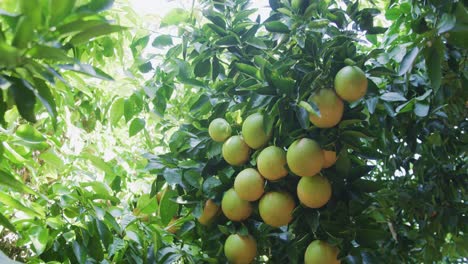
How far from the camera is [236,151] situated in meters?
1.25

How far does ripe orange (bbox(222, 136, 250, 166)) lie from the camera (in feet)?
4.09

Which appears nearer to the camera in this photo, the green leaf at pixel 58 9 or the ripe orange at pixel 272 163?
the green leaf at pixel 58 9

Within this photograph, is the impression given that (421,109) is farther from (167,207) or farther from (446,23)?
(167,207)

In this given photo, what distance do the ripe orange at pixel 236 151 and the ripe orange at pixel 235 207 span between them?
9 cm

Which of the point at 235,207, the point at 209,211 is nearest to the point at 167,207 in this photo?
the point at 209,211

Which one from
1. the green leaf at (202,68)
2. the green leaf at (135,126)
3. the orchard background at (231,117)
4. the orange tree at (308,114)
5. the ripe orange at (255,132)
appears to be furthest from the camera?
the green leaf at (135,126)

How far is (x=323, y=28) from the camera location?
3.80 ft

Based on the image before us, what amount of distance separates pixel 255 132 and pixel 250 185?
0.44 ft

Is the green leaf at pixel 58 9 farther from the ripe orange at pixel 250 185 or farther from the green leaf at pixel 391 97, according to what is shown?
the green leaf at pixel 391 97

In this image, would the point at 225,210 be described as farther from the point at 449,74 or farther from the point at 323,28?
the point at 449,74

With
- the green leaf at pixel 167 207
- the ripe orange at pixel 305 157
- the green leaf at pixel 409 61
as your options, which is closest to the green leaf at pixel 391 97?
the green leaf at pixel 409 61

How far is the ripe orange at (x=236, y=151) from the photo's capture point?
125cm

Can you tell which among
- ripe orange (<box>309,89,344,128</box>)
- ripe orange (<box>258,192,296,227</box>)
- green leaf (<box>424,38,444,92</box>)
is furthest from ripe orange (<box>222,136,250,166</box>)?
green leaf (<box>424,38,444,92</box>)

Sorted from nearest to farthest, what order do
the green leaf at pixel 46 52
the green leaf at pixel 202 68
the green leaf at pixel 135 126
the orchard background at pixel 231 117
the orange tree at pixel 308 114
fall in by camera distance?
the green leaf at pixel 46 52
the orchard background at pixel 231 117
the orange tree at pixel 308 114
the green leaf at pixel 202 68
the green leaf at pixel 135 126
